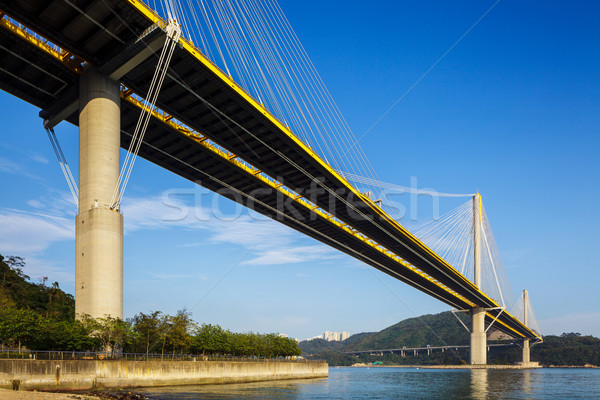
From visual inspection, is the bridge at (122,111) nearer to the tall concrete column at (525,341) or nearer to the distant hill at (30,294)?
the distant hill at (30,294)

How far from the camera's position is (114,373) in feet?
101

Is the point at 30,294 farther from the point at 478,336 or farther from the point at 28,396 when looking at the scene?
the point at 478,336

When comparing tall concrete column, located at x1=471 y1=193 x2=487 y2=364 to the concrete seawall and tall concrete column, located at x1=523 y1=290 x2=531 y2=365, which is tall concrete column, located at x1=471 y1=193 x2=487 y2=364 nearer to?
tall concrete column, located at x1=523 y1=290 x2=531 y2=365

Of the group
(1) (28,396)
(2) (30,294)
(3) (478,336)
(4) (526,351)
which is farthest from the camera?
(4) (526,351)

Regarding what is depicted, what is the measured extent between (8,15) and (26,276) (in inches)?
2085

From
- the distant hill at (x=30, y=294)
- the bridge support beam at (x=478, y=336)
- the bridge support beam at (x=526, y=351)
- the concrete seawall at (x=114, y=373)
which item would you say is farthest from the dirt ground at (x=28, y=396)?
the bridge support beam at (x=526, y=351)

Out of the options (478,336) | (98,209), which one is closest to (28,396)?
(98,209)

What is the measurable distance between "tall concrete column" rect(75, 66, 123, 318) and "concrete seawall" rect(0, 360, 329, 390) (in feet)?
10.9

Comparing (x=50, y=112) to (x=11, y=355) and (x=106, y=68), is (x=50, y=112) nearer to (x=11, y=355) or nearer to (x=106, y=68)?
(x=106, y=68)

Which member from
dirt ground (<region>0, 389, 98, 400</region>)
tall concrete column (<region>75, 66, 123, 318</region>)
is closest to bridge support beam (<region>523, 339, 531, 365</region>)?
tall concrete column (<region>75, 66, 123, 318</region>)

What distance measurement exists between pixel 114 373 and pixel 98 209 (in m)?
9.98

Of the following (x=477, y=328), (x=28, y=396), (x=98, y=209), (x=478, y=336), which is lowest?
(x=478, y=336)

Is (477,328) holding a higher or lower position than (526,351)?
higher

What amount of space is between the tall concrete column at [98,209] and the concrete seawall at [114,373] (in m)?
3.32
